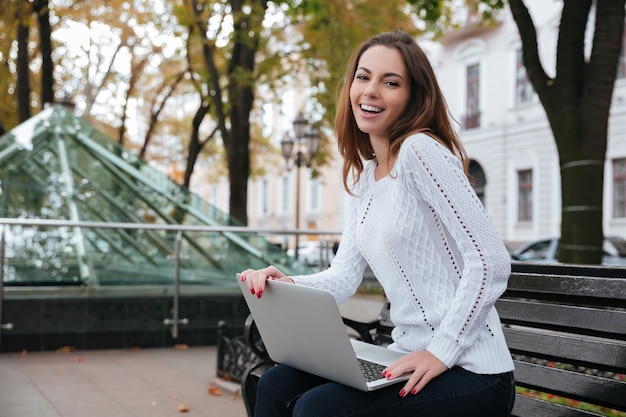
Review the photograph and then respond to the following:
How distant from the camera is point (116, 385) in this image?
5922mm

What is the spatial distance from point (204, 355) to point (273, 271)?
5.22 m

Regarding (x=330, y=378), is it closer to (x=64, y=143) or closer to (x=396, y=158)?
(x=396, y=158)

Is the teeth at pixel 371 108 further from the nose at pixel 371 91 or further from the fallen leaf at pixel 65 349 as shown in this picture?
the fallen leaf at pixel 65 349

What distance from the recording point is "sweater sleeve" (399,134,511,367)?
7.45 feet

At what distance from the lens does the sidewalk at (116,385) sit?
504 cm

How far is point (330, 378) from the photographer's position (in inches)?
93.9

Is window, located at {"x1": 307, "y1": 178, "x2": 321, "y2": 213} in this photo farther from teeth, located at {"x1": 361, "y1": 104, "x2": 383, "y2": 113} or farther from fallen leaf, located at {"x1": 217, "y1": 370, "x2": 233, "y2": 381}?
teeth, located at {"x1": 361, "y1": 104, "x2": 383, "y2": 113}

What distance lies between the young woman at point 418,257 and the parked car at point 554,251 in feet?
46.5

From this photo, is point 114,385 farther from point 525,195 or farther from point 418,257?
point 525,195

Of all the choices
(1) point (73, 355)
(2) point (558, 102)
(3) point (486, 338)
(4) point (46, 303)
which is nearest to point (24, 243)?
(4) point (46, 303)

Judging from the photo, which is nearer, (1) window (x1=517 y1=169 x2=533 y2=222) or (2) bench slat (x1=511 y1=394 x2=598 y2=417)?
(2) bench slat (x1=511 y1=394 x2=598 y2=417)

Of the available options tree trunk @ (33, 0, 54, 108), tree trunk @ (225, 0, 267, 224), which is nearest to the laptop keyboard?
tree trunk @ (225, 0, 267, 224)

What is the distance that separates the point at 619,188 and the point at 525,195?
4.08m

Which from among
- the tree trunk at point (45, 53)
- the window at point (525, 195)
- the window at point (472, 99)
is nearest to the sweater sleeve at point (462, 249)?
the tree trunk at point (45, 53)
